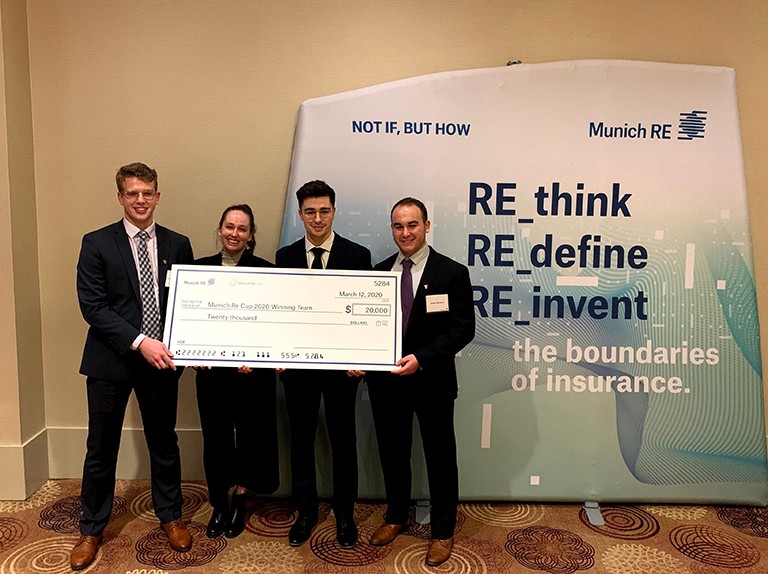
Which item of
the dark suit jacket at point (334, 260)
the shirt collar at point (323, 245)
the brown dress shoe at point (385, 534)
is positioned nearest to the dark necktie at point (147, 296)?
the dark suit jacket at point (334, 260)

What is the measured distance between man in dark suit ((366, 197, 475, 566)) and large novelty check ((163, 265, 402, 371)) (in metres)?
0.11

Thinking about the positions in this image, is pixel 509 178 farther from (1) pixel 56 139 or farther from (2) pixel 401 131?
(1) pixel 56 139

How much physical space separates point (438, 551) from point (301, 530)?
0.59 metres

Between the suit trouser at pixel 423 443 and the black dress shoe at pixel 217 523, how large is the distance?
0.73 metres

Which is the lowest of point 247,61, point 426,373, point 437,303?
point 426,373

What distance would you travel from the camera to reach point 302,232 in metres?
2.81

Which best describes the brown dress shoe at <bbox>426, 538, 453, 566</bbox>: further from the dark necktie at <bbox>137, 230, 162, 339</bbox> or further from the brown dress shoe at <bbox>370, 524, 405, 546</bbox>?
the dark necktie at <bbox>137, 230, 162, 339</bbox>

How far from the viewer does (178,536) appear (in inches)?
95.4

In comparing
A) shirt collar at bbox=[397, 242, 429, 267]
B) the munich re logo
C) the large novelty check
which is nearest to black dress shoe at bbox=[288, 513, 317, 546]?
the large novelty check

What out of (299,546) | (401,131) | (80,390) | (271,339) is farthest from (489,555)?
(80,390)

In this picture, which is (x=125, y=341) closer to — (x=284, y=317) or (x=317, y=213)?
(x=284, y=317)

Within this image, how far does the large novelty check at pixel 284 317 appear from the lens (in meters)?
2.25

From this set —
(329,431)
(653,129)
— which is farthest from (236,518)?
(653,129)

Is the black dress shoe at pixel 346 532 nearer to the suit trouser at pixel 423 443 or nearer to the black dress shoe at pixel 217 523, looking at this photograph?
the suit trouser at pixel 423 443
